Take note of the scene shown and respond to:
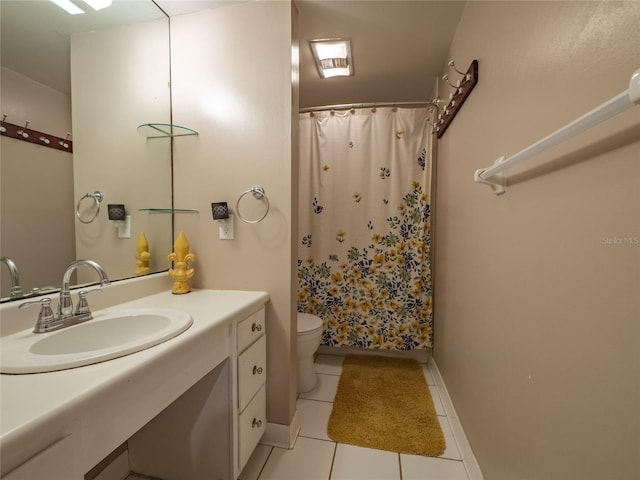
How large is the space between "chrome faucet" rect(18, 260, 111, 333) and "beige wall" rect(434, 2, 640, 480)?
1.31m

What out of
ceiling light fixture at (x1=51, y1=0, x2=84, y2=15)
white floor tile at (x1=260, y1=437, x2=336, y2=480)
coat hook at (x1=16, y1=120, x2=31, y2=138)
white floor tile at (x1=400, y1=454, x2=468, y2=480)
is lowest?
white floor tile at (x1=400, y1=454, x2=468, y2=480)

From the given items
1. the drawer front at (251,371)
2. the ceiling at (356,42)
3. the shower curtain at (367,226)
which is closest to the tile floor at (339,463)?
the drawer front at (251,371)

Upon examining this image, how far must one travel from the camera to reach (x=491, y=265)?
1013 millimetres

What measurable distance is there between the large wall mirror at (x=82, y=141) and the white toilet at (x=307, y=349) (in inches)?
35.9

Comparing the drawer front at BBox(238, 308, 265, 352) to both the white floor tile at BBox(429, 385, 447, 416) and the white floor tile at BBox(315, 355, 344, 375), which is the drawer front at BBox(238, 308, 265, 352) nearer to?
the white floor tile at BBox(315, 355, 344, 375)

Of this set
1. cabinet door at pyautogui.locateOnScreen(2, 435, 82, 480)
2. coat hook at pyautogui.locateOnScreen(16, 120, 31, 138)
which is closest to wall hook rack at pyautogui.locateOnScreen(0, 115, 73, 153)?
coat hook at pyautogui.locateOnScreen(16, 120, 31, 138)

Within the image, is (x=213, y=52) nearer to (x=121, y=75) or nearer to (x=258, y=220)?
(x=121, y=75)

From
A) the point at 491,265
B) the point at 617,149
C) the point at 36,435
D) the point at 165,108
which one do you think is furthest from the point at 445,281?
the point at 165,108

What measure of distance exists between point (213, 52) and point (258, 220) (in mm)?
907

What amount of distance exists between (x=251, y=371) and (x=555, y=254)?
1.13 m

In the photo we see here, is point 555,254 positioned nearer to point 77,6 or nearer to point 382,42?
point 382,42

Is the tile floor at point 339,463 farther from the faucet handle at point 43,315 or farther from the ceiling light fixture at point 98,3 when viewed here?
the ceiling light fixture at point 98,3

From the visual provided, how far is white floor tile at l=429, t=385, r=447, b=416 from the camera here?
1567 millimetres

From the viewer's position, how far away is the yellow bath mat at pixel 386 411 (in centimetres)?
135
